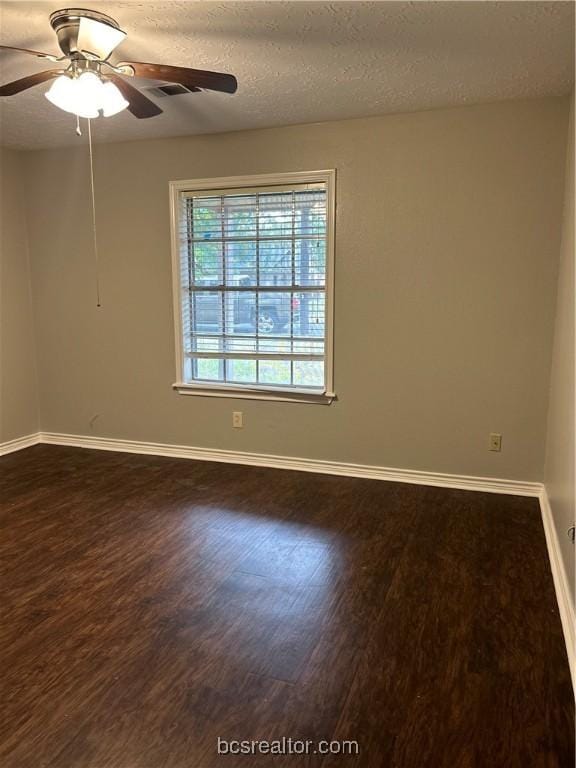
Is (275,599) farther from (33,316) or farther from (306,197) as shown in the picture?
(33,316)

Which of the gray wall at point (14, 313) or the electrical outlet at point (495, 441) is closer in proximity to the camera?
the electrical outlet at point (495, 441)

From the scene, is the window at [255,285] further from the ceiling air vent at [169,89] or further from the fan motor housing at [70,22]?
the fan motor housing at [70,22]

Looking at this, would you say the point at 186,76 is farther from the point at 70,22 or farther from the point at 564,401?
the point at 564,401

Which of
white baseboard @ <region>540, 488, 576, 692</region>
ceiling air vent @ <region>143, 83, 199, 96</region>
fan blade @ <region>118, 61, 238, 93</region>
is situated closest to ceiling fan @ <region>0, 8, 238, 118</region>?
fan blade @ <region>118, 61, 238, 93</region>

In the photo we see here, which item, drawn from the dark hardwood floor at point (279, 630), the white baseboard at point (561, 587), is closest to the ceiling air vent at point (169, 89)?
the dark hardwood floor at point (279, 630)

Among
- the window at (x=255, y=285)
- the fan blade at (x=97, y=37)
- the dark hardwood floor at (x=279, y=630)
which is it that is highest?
the fan blade at (x=97, y=37)

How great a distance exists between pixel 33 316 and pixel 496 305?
3.63 meters

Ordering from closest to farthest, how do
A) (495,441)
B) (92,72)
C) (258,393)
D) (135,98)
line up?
(92,72)
(135,98)
(495,441)
(258,393)

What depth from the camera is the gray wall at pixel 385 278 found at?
3135 mm

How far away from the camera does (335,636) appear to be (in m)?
1.96

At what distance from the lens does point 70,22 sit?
200 centimetres

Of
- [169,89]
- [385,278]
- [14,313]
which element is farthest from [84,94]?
[14,313]

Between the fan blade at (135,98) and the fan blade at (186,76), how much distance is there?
0.15 m

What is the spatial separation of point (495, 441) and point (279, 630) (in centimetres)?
199
